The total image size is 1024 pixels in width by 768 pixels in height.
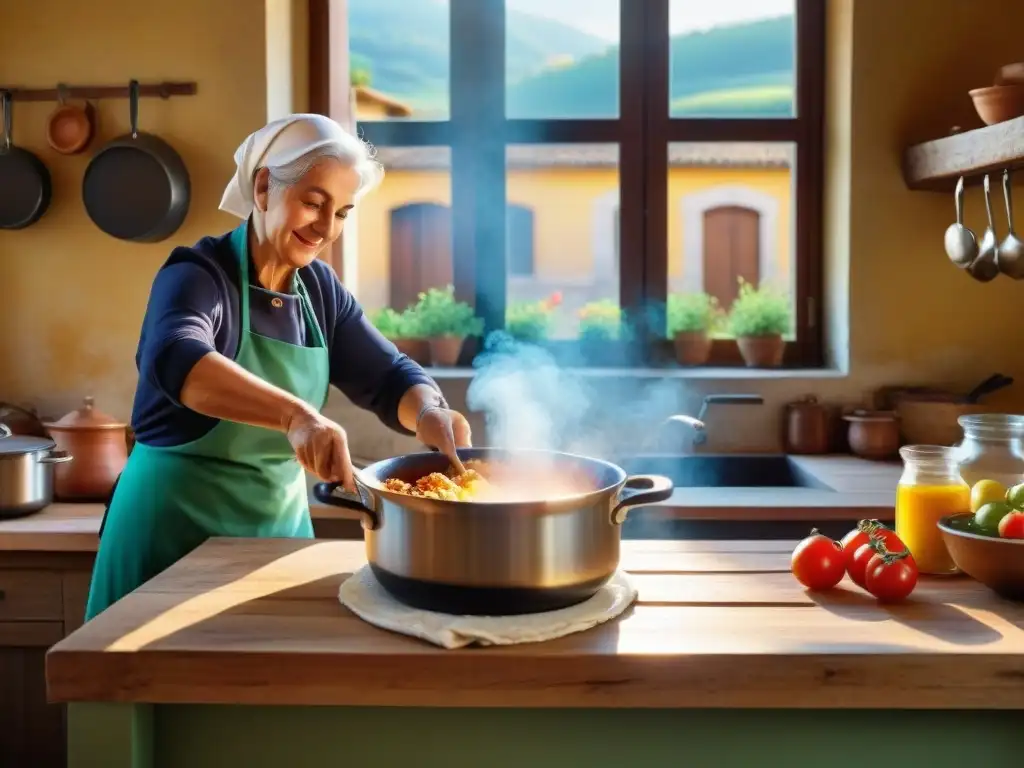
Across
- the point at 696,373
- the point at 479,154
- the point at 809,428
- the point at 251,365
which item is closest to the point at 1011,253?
the point at 809,428

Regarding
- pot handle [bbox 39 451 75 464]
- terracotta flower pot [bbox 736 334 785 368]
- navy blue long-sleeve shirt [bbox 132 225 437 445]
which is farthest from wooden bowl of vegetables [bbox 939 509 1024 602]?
pot handle [bbox 39 451 75 464]

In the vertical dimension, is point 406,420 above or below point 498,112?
below

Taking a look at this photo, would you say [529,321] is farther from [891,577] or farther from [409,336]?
[891,577]

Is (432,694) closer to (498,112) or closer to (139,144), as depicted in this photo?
(139,144)

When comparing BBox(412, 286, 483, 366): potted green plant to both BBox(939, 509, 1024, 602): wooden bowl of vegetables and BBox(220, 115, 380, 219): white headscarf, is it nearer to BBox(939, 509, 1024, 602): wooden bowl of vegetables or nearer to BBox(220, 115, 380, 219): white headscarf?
BBox(220, 115, 380, 219): white headscarf

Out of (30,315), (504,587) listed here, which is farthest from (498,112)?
(504,587)

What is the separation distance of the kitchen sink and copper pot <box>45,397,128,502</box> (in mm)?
1446

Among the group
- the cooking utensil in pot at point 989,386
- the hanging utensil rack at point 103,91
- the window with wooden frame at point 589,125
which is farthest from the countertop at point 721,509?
the hanging utensil rack at point 103,91

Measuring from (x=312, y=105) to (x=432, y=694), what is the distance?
2595mm

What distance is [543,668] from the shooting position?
1.22m

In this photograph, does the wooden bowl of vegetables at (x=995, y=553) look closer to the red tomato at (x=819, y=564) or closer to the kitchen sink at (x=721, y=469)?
the red tomato at (x=819, y=564)

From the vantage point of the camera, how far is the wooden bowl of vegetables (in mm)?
1388

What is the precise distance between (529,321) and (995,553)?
2.20m

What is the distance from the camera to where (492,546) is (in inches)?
50.2
